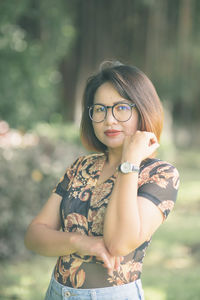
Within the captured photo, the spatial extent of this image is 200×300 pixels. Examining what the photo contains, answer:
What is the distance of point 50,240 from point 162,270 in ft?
11.4

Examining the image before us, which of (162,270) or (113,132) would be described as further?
(162,270)

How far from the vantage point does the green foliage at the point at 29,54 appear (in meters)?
9.13

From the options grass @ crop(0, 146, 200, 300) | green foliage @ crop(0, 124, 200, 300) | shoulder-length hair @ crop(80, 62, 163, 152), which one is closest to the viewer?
shoulder-length hair @ crop(80, 62, 163, 152)

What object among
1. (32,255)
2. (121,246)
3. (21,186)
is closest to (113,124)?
(121,246)

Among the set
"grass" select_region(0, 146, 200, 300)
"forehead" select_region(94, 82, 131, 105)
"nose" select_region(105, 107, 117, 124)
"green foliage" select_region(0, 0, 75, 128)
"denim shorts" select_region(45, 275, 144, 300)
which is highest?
"green foliage" select_region(0, 0, 75, 128)

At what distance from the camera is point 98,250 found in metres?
1.61

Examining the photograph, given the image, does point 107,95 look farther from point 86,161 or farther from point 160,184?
point 160,184

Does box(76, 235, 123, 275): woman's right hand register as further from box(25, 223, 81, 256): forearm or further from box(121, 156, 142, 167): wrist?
box(121, 156, 142, 167): wrist

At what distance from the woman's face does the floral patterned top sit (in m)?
0.15

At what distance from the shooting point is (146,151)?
1687 millimetres

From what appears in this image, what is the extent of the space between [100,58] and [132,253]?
1261cm

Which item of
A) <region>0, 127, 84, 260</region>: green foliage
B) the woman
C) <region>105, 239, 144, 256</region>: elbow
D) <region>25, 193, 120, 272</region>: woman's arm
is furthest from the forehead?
<region>0, 127, 84, 260</region>: green foliage

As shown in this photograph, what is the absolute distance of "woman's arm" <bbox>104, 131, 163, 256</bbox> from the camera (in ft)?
5.08

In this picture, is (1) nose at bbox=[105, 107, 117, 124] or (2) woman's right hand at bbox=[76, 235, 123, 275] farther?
(1) nose at bbox=[105, 107, 117, 124]
